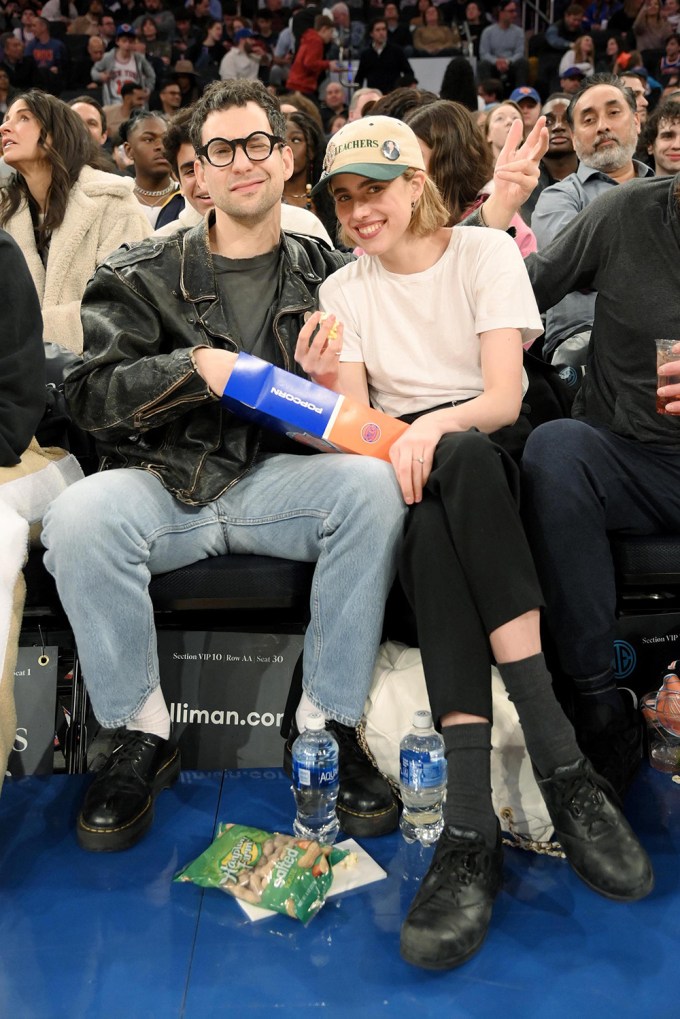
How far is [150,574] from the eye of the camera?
7.12ft

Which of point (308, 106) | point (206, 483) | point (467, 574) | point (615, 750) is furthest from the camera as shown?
point (308, 106)

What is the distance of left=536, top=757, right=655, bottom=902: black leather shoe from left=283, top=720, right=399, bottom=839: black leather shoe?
14.7 inches

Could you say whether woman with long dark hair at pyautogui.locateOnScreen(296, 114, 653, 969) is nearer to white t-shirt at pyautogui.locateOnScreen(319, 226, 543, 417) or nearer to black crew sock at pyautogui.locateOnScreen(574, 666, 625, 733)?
white t-shirt at pyautogui.locateOnScreen(319, 226, 543, 417)

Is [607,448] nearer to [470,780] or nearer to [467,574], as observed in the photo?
[467,574]

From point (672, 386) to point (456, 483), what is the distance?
0.57m

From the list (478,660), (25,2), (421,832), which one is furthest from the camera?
(25,2)

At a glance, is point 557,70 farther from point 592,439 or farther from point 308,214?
point 592,439

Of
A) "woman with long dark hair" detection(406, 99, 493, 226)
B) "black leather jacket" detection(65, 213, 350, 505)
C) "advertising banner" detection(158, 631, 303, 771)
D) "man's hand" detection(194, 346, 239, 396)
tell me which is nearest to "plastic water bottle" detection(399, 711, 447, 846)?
"advertising banner" detection(158, 631, 303, 771)

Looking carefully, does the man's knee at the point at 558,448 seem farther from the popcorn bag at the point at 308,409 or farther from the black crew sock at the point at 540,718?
the black crew sock at the point at 540,718

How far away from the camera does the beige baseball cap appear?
2.20 meters

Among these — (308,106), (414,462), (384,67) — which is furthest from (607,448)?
(384,67)

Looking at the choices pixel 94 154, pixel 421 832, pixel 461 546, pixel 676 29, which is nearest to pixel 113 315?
pixel 461 546

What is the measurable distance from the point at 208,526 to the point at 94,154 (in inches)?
79.3

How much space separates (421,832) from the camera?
2.05 m
